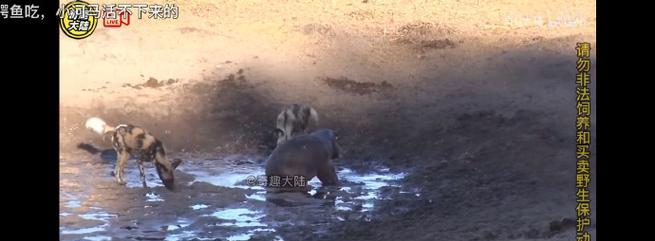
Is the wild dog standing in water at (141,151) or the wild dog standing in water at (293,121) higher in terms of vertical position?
the wild dog standing in water at (293,121)

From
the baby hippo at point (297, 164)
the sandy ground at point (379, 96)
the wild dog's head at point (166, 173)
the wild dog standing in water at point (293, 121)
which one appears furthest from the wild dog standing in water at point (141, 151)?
the wild dog standing in water at point (293, 121)

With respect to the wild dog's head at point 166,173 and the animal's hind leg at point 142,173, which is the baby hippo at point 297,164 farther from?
the animal's hind leg at point 142,173

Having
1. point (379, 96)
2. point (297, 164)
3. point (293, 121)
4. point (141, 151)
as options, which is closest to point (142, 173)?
point (141, 151)

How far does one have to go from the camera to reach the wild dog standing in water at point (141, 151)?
1062cm

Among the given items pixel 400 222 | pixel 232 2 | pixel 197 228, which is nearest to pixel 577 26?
pixel 232 2

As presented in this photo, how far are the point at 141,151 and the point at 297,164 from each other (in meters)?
1.72

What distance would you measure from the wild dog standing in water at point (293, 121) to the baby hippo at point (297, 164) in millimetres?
1257

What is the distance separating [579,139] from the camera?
9375 mm

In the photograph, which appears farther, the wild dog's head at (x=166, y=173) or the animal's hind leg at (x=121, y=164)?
the animal's hind leg at (x=121, y=164)

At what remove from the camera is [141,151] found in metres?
10.8

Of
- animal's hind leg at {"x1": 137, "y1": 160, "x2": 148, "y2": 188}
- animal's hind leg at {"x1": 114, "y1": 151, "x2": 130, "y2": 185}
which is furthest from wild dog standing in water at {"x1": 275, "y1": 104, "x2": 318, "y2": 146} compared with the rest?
animal's hind leg at {"x1": 114, "y1": 151, "x2": 130, "y2": 185}

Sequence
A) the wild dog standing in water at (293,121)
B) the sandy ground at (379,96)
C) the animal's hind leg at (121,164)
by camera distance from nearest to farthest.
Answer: the sandy ground at (379,96) → the animal's hind leg at (121,164) → the wild dog standing in water at (293,121)

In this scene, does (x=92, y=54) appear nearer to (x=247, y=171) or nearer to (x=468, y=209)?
(x=247, y=171)

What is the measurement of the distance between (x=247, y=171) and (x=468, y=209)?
3.07 metres
